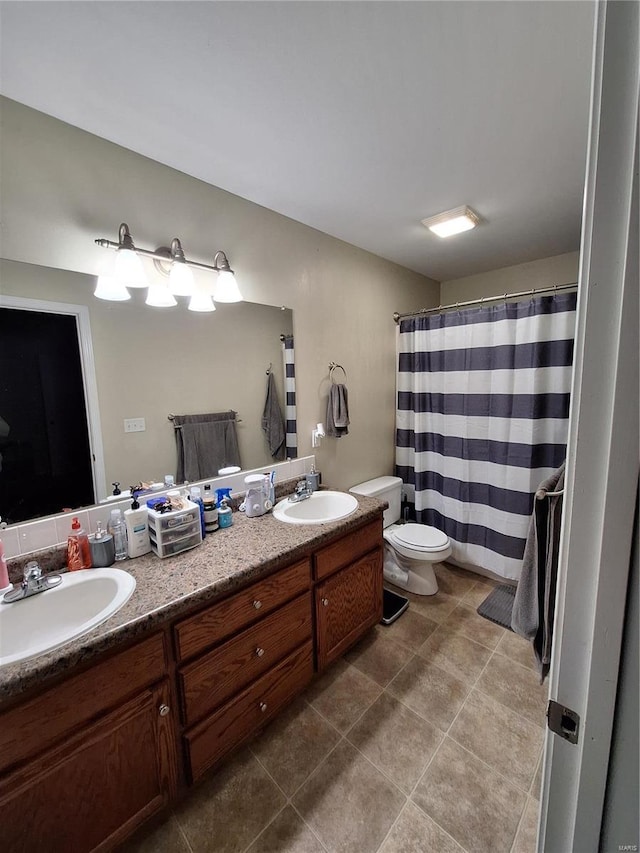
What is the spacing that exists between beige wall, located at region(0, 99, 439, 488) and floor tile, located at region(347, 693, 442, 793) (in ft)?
4.11

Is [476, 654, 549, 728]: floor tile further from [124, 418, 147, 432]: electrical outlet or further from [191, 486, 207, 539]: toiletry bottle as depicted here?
[124, 418, 147, 432]: electrical outlet

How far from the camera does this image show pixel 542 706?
1.44m

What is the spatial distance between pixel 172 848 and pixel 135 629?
2.60 ft

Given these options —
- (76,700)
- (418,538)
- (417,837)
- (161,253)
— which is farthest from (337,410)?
(417,837)

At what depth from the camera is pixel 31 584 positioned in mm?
1020

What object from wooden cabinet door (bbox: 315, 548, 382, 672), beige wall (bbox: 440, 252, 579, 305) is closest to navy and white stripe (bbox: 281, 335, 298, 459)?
wooden cabinet door (bbox: 315, 548, 382, 672)

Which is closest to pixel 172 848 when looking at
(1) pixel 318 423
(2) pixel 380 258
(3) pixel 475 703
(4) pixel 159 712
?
(4) pixel 159 712

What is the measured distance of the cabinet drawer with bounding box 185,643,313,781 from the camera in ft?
3.61

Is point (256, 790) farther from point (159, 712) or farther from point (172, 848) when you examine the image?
point (159, 712)

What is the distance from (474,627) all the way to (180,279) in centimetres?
243

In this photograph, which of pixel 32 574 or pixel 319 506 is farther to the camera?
pixel 319 506

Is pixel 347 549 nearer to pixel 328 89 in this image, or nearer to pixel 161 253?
pixel 161 253

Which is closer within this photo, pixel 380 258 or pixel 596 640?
pixel 596 640

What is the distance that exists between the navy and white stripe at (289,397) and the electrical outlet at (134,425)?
A: 2.55ft
